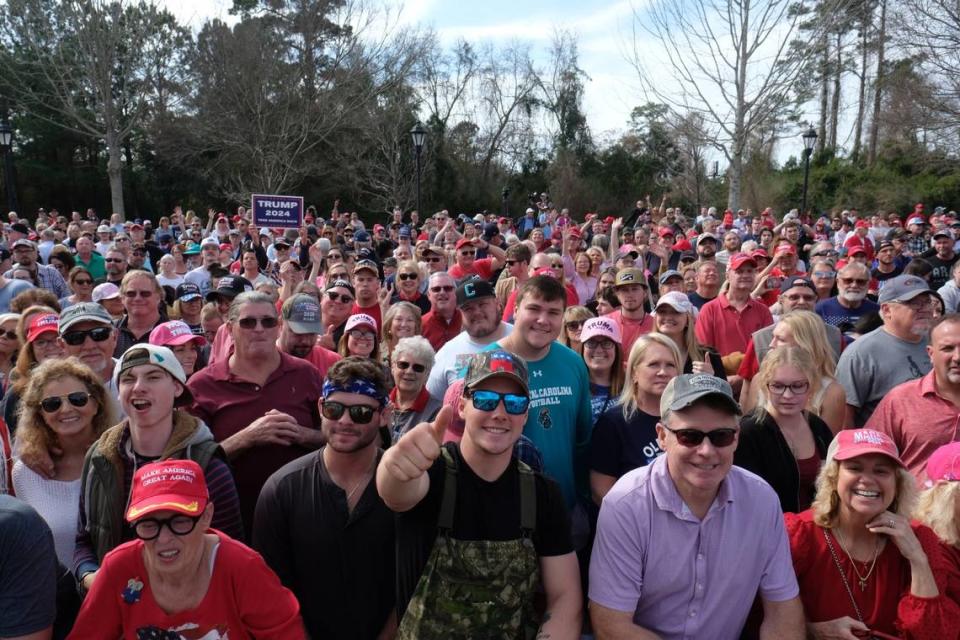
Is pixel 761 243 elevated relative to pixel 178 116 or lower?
lower

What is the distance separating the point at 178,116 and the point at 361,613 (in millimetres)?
31967

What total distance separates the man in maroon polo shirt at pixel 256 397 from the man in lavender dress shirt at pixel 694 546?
1.62 m

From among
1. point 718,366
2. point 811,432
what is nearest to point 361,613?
point 811,432

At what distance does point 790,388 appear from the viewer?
346 cm

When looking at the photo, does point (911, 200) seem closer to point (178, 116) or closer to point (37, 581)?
point (178, 116)

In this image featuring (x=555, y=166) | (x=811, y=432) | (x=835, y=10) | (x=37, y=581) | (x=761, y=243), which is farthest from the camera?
(x=555, y=166)

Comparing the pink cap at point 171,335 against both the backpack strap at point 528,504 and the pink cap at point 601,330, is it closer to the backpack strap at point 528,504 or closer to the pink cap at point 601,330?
the pink cap at point 601,330

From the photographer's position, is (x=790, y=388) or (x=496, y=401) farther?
(x=790, y=388)

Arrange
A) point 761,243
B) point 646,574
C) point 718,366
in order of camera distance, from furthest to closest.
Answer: point 761,243
point 718,366
point 646,574

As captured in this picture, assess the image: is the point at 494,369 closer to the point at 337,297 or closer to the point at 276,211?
the point at 337,297

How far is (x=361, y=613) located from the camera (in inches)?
105

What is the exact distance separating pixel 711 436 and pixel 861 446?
706 millimetres

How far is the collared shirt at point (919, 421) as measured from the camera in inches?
148

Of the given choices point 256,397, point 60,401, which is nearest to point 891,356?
point 256,397
